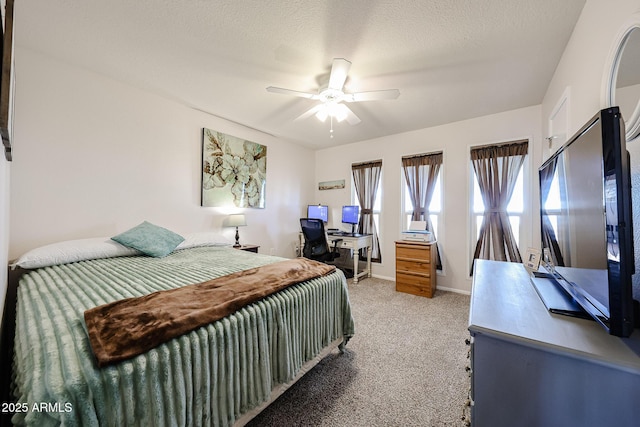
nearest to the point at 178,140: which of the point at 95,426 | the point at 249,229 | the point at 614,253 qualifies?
the point at 249,229

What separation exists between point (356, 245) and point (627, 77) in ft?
10.5

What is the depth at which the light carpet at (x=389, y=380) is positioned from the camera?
4.45 ft

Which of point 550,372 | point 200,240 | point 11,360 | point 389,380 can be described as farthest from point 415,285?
point 11,360

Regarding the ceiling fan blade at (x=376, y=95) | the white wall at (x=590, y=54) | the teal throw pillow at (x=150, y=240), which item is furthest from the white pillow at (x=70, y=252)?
the white wall at (x=590, y=54)

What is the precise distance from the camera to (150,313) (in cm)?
100

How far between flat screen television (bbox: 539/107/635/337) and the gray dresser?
0.32 feet

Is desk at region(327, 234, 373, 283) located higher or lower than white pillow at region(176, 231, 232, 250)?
lower

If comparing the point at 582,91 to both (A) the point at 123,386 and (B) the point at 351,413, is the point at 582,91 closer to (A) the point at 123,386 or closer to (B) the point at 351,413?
(B) the point at 351,413

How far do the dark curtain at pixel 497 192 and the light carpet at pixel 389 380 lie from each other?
1132mm

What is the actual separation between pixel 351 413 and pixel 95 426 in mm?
1250

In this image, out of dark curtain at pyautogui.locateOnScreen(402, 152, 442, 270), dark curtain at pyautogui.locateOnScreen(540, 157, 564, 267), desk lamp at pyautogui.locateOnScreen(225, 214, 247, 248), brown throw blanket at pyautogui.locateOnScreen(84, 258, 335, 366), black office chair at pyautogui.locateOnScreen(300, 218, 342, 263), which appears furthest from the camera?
black office chair at pyautogui.locateOnScreen(300, 218, 342, 263)

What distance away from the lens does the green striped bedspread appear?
2.25 ft

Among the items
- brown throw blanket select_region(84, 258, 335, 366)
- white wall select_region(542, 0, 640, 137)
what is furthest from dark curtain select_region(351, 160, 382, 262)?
brown throw blanket select_region(84, 258, 335, 366)

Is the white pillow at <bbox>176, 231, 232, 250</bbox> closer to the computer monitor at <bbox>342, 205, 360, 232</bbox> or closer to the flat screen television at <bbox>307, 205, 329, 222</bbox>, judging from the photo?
the flat screen television at <bbox>307, 205, 329, 222</bbox>
